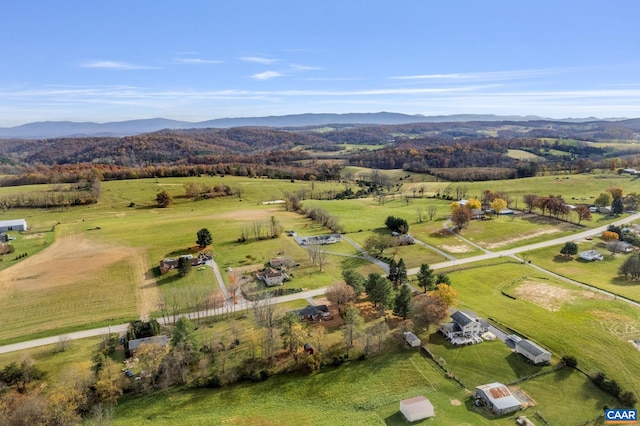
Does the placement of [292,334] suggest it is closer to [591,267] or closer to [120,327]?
[120,327]

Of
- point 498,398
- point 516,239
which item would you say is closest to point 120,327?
point 498,398

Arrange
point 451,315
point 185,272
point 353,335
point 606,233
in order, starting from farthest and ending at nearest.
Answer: point 606,233, point 185,272, point 451,315, point 353,335

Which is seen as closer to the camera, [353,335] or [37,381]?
[37,381]

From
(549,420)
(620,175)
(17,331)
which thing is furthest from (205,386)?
(620,175)

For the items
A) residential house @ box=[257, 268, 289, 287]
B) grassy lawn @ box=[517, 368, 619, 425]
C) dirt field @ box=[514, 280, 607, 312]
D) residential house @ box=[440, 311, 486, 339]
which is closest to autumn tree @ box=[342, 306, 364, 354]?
residential house @ box=[440, 311, 486, 339]

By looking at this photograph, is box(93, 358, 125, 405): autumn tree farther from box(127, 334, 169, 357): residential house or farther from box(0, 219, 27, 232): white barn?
box(0, 219, 27, 232): white barn

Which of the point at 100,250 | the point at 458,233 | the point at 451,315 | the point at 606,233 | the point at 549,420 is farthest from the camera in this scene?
the point at 458,233

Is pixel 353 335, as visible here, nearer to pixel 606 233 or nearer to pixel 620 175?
pixel 606 233
